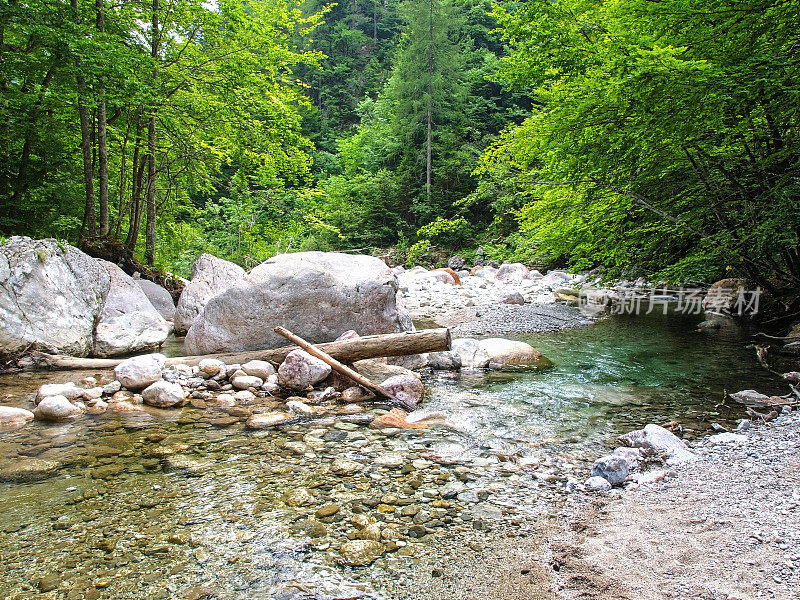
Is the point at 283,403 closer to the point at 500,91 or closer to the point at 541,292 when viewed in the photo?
the point at 541,292

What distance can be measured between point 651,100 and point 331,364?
439 cm

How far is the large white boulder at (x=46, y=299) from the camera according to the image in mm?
5289

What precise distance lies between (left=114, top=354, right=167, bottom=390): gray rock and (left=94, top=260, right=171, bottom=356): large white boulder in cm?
174

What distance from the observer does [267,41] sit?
9633 millimetres

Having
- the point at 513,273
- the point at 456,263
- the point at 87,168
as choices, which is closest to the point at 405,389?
the point at 87,168

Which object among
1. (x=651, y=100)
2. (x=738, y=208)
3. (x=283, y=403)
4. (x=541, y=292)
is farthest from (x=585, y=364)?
(x=541, y=292)

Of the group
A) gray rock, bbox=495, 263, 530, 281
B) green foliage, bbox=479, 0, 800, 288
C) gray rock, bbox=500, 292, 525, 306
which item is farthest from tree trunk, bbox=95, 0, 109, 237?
gray rock, bbox=495, 263, 530, 281

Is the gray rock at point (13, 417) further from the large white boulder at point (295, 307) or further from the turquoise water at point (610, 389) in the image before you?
the turquoise water at point (610, 389)

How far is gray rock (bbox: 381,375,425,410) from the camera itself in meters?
4.63

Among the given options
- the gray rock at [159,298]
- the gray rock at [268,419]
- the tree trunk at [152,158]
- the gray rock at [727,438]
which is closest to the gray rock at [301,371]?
the gray rock at [268,419]

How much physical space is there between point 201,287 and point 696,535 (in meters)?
8.52

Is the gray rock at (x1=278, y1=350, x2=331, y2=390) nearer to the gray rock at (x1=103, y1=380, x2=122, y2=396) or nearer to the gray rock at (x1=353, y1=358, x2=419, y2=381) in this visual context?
the gray rock at (x1=353, y1=358, x2=419, y2=381)

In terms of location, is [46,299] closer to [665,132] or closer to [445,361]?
[445,361]

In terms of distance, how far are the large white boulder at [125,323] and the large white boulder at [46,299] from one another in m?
0.15
